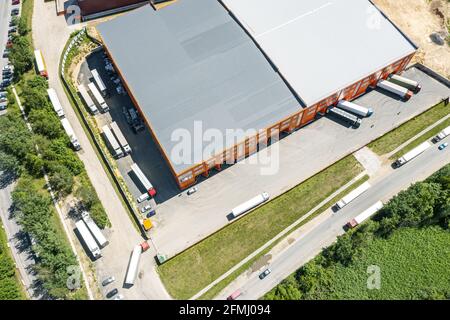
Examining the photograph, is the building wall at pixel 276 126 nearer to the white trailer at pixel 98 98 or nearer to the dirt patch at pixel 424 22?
the white trailer at pixel 98 98

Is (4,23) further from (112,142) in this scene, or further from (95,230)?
(95,230)

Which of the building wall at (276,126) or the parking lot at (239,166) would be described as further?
the parking lot at (239,166)

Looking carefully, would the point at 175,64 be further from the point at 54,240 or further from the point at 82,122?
the point at 54,240

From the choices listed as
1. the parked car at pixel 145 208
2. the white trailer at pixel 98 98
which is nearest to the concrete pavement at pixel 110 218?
the parked car at pixel 145 208

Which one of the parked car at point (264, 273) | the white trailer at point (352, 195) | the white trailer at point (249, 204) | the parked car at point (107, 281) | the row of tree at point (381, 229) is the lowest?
the row of tree at point (381, 229)

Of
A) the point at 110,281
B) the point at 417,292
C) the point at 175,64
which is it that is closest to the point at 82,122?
the point at 175,64

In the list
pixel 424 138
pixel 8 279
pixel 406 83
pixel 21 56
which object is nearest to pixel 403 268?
pixel 424 138

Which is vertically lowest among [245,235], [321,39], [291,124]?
[245,235]
